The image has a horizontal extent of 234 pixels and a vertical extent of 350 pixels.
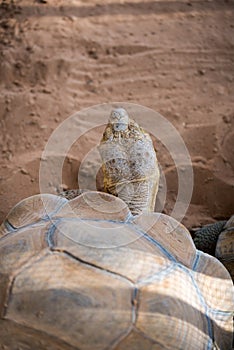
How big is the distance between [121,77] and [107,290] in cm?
216

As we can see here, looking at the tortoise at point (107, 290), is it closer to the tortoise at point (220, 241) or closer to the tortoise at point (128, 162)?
the tortoise at point (220, 241)

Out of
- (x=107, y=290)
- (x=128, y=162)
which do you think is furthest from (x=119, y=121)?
(x=107, y=290)

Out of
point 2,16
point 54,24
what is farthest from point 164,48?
point 2,16

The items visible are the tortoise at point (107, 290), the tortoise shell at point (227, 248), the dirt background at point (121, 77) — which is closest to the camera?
the tortoise at point (107, 290)

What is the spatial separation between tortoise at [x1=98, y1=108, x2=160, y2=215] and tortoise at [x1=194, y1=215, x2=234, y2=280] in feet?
1.07

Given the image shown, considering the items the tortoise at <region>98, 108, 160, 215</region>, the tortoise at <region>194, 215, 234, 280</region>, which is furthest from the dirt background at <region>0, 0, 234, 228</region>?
the tortoise at <region>98, 108, 160, 215</region>

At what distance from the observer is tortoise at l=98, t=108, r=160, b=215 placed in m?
2.42

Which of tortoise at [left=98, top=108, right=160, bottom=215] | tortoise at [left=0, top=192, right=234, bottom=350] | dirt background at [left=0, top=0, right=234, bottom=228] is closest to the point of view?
tortoise at [left=0, top=192, right=234, bottom=350]

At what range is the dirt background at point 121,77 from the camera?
3053 mm

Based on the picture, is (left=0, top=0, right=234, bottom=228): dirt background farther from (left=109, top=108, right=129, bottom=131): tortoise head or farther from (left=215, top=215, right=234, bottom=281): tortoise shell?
(left=109, top=108, right=129, bottom=131): tortoise head

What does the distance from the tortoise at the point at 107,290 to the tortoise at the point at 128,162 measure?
497mm

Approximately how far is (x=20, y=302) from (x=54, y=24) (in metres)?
2.58

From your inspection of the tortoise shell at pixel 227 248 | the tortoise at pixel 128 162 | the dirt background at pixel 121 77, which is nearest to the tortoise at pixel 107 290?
the tortoise shell at pixel 227 248

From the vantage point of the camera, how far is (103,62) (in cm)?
362
